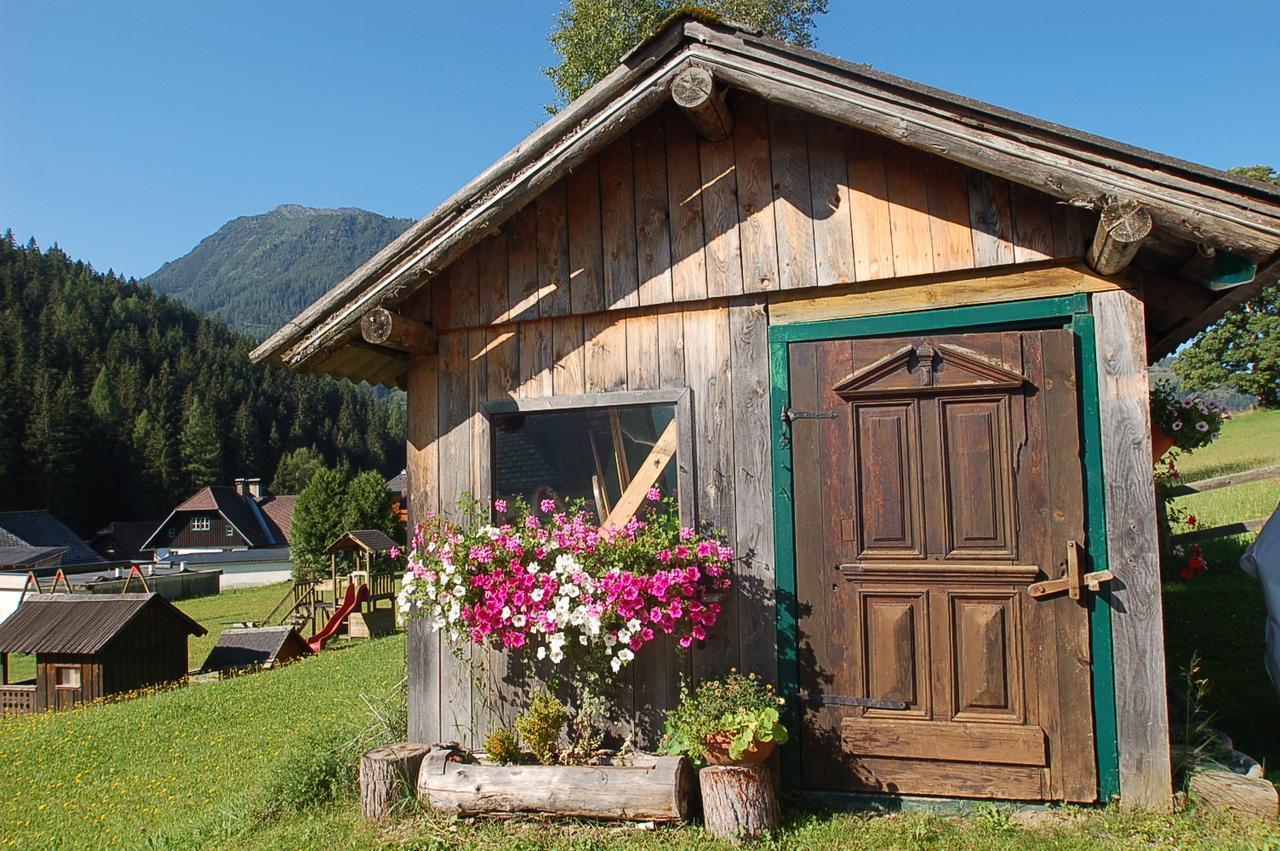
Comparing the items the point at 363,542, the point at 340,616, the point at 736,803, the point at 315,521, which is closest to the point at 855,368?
the point at 736,803

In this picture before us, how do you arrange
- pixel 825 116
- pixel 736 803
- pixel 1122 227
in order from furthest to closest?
pixel 825 116 < pixel 736 803 < pixel 1122 227

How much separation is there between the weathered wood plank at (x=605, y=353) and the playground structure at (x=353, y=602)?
18.2m

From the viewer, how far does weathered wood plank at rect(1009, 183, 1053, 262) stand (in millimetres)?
4930

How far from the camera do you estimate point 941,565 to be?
498cm

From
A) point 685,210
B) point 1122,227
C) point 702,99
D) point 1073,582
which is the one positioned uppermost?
point 702,99

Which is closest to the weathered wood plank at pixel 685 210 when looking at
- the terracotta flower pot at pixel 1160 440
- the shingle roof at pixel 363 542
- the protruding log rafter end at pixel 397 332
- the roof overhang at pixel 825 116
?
the roof overhang at pixel 825 116

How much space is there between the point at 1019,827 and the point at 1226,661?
441 cm

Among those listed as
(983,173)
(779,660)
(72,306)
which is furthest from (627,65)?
(72,306)

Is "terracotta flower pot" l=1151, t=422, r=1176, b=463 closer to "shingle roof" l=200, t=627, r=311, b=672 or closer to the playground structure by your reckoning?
"shingle roof" l=200, t=627, r=311, b=672

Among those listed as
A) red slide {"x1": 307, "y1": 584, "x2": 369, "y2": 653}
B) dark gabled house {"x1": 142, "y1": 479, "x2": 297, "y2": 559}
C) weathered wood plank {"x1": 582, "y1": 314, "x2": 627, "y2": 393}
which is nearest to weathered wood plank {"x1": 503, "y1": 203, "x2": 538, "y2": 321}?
weathered wood plank {"x1": 582, "y1": 314, "x2": 627, "y2": 393}

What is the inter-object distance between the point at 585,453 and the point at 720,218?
1.75 m

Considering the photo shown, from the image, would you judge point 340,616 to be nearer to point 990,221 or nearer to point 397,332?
point 397,332

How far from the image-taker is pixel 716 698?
4.90 m

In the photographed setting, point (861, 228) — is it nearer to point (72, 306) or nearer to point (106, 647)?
point (106, 647)
